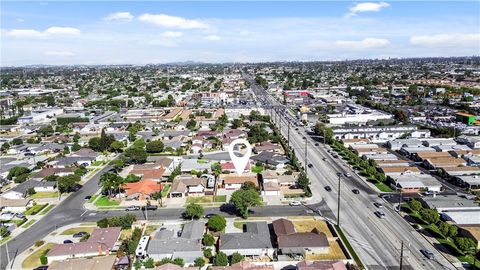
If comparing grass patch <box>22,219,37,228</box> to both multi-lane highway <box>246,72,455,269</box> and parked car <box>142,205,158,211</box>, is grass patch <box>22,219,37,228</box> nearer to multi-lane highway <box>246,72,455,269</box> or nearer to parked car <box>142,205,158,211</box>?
parked car <box>142,205,158,211</box>

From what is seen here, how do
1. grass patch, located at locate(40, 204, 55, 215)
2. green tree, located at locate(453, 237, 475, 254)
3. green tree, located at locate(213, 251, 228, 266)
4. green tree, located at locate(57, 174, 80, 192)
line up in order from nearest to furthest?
green tree, located at locate(213, 251, 228, 266)
green tree, located at locate(453, 237, 475, 254)
grass patch, located at locate(40, 204, 55, 215)
green tree, located at locate(57, 174, 80, 192)

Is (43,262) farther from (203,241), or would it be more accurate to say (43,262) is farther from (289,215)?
(289,215)

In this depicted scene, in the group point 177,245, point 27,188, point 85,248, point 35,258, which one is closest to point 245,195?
point 177,245

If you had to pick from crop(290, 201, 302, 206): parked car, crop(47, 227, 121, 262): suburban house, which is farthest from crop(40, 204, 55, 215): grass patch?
crop(290, 201, 302, 206): parked car

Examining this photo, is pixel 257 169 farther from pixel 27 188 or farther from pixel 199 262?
pixel 27 188

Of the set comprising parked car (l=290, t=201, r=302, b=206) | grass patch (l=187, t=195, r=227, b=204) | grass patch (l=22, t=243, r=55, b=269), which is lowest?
grass patch (l=22, t=243, r=55, b=269)
